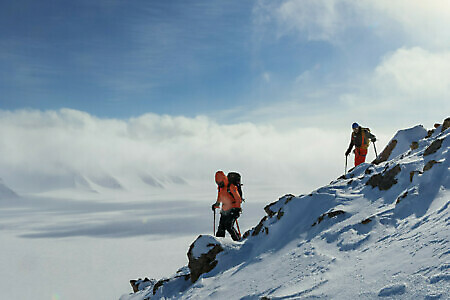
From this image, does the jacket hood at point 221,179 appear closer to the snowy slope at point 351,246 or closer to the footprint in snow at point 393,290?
the snowy slope at point 351,246

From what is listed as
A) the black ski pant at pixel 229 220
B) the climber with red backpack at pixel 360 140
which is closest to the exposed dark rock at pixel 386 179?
the black ski pant at pixel 229 220

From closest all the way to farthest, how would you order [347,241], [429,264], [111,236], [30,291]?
[429,264] < [347,241] < [30,291] < [111,236]

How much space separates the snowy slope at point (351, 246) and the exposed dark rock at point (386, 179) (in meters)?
0.02

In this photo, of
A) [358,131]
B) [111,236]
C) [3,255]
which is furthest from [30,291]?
[358,131]

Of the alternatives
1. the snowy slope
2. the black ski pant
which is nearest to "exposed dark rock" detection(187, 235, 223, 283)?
the snowy slope

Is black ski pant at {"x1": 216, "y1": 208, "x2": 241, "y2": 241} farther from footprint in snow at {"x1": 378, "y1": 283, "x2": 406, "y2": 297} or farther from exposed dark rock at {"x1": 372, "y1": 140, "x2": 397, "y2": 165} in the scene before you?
exposed dark rock at {"x1": 372, "y1": 140, "x2": 397, "y2": 165}

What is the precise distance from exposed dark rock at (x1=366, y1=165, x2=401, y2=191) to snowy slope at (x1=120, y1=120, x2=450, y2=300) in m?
0.02

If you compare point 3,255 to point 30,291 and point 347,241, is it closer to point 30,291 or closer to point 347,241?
point 30,291

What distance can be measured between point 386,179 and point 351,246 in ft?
9.62

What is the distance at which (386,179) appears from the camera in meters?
8.75

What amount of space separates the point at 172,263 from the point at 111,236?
96.7 metres

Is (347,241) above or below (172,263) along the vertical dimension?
above

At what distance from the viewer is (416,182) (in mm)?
7668

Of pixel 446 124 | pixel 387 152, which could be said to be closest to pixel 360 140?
pixel 387 152
